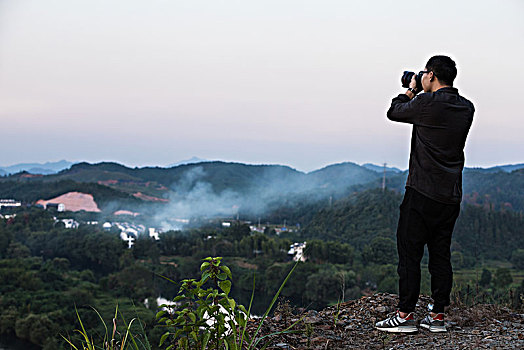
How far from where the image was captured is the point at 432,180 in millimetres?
3014

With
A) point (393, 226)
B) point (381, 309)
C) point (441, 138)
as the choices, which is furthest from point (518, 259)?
point (441, 138)

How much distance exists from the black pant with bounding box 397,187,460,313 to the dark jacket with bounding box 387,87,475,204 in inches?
3.9

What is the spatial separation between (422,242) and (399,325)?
2.05 ft

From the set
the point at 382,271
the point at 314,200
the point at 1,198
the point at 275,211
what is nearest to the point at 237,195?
the point at 275,211

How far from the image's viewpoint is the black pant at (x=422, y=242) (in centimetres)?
308

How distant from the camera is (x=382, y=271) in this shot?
103 ft

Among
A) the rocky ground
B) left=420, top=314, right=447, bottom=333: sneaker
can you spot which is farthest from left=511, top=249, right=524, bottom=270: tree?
left=420, top=314, right=447, bottom=333: sneaker

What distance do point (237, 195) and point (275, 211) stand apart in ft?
52.5

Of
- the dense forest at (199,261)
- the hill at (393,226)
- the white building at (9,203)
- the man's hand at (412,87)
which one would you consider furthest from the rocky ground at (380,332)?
the white building at (9,203)

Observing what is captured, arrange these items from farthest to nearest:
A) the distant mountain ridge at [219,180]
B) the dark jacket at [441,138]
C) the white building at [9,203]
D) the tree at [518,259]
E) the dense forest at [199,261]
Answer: the distant mountain ridge at [219,180] < the white building at [9,203] < the tree at [518,259] < the dense forest at [199,261] < the dark jacket at [441,138]

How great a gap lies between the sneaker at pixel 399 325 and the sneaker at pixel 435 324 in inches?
3.3

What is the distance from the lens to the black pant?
10.1ft

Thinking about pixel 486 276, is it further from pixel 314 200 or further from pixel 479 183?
pixel 314 200

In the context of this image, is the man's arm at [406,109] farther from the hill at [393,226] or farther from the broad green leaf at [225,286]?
the hill at [393,226]
